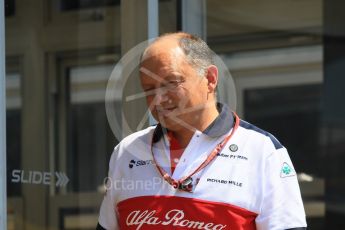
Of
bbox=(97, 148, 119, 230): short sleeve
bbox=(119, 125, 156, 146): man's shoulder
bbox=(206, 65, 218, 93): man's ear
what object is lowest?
bbox=(97, 148, 119, 230): short sleeve

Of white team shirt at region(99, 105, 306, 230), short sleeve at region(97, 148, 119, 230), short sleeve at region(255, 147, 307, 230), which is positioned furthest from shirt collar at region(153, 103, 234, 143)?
short sleeve at region(97, 148, 119, 230)

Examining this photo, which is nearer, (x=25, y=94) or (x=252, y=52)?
(x=25, y=94)

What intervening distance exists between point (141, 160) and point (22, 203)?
1327 mm

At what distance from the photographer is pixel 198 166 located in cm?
162

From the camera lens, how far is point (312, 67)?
389 centimetres

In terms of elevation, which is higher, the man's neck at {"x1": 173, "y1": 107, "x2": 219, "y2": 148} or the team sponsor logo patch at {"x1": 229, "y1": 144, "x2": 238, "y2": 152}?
the man's neck at {"x1": 173, "y1": 107, "x2": 219, "y2": 148}

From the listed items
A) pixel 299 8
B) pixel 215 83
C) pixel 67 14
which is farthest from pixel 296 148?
pixel 215 83

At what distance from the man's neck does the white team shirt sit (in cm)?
1

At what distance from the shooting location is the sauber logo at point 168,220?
1556mm

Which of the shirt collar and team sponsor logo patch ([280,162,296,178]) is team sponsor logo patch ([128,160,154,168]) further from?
team sponsor logo patch ([280,162,296,178])

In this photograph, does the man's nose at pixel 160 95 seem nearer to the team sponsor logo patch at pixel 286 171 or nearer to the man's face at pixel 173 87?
the man's face at pixel 173 87

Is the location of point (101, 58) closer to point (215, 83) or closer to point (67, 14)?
point (67, 14)

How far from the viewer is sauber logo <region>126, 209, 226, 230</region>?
5.10ft

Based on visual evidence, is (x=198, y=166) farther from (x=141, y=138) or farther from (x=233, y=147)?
(x=141, y=138)
